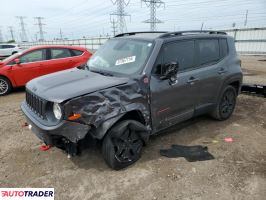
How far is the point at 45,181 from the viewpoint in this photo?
3387 millimetres

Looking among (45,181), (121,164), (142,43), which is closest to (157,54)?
(142,43)

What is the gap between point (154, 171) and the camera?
3.56 metres

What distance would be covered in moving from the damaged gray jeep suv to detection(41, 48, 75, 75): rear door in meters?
4.46

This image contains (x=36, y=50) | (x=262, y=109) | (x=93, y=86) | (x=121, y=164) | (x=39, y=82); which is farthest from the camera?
(x=36, y=50)

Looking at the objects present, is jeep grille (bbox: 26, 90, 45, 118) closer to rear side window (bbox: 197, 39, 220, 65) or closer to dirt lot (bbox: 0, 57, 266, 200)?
dirt lot (bbox: 0, 57, 266, 200)

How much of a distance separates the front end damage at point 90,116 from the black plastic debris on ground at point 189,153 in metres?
0.85

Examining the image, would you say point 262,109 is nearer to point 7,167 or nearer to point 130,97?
point 130,97

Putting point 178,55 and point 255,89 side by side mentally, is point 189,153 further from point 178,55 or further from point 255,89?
point 255,89

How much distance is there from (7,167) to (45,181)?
80cm

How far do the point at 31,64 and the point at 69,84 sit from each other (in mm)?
5612

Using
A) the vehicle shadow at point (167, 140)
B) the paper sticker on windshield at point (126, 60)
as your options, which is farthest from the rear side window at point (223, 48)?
the paper sticker on windshield at point (126, 60)

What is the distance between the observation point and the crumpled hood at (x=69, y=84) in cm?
314

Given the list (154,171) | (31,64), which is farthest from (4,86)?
(154,171)

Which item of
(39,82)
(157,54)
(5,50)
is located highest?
(157,54)
